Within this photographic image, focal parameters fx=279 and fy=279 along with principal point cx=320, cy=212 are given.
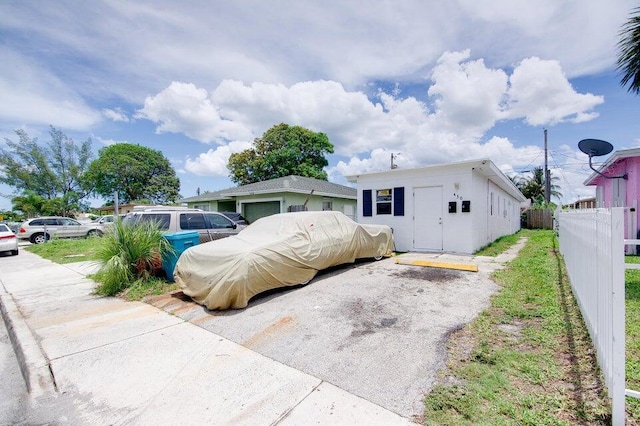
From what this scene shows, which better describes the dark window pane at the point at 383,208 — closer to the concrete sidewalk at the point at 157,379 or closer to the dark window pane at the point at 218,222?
the dark window pane at the point at 218,222

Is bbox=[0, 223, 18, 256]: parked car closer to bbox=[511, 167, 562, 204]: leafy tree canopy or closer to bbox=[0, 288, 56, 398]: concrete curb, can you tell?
bbox=[0, 288, 56, 398]: concrete curb

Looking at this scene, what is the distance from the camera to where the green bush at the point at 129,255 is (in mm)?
5625

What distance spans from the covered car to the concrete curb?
6.18 feet

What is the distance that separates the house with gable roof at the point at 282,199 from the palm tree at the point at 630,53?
35.5ft

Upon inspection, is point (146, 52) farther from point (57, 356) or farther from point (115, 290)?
point (57, 356)

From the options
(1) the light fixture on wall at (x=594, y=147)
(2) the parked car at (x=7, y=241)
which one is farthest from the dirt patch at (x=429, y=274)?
(2) the parked car at (x=7, y=241)

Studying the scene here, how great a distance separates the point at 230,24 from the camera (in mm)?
7316

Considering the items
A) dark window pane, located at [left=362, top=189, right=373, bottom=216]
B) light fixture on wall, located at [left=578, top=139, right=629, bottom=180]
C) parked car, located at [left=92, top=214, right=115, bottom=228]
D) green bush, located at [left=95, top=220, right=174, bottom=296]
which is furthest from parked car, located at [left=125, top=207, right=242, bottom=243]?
light fixture on wall, located at [left=578, top=139, right=629, bottom=180]

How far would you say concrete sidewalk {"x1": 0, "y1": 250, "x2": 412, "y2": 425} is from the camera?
2119 mm

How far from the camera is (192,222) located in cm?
802

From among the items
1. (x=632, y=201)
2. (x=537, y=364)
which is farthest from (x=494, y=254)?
(x=537, y=364)

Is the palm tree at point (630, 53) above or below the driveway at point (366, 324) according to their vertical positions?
above

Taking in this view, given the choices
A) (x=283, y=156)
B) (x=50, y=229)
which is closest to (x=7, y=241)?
(x=50, y=229)

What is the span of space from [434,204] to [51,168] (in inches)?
1642
